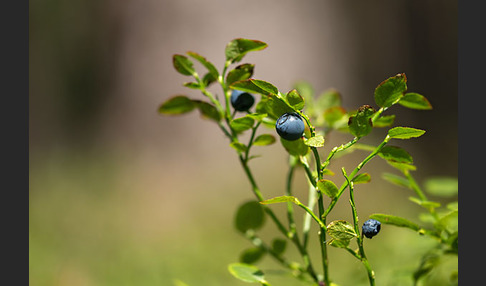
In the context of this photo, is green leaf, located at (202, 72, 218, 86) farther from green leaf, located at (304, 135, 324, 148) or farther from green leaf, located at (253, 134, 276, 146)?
green leaf, located at (304, 135, 324, 148)

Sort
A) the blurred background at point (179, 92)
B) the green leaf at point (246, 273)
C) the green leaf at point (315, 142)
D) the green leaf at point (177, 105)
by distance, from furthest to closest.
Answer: the blurred background at point (179, 92) → the green leaf at point (177, 105) → the green leaf at point (246, 273) → the green leaf at point (315, 142)

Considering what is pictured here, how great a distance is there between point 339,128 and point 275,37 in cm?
308

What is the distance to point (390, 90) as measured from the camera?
1.72 feet

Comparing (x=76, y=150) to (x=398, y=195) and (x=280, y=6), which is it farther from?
(x=398, y=195)

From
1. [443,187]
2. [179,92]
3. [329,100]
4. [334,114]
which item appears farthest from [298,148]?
[179,92]

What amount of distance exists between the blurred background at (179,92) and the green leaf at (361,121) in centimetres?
145

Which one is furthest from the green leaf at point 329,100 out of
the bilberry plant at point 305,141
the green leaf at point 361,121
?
the green leaf at point 361,121

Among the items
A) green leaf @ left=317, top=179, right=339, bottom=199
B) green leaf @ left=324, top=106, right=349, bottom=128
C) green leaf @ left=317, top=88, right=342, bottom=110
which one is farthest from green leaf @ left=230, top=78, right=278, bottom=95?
green leaf @ left=317, top=88, right=342, bottom=110

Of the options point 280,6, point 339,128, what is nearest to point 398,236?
point 339,128

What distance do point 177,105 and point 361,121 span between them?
0.95 ft

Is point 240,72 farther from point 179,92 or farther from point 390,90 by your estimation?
point 179,92

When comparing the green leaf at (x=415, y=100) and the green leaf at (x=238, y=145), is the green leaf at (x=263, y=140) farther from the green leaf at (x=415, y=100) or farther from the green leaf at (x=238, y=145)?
the green leaf at (x=415, y=100)

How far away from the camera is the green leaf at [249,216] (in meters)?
0.71

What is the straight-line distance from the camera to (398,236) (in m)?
1.19
